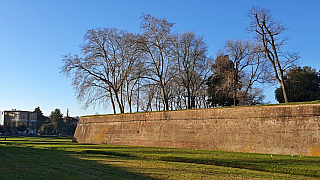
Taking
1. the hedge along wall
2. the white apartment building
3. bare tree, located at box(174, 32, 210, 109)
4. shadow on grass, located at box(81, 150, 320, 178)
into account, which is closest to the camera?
→ shadow on grass, located at box(81, 150, 320, 178)

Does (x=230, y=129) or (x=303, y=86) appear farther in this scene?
(x=303, y=86)

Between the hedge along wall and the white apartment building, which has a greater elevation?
the white apartment building

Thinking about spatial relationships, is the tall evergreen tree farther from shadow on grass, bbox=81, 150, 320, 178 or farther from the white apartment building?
the white apartment building

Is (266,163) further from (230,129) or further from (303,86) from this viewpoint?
(303,86)

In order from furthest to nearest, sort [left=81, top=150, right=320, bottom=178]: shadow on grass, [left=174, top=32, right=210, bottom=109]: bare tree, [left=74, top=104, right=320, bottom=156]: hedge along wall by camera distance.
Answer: [left=174, top=32, right=210, bottom=109]: bare tree, [left=74, top=104, right=320, bottom=156]: hedge along wall, [left=81, top=150, right=320, bottom=178]: shadow on grass

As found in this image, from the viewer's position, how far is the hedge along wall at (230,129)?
18578mm

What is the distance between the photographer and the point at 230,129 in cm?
2242

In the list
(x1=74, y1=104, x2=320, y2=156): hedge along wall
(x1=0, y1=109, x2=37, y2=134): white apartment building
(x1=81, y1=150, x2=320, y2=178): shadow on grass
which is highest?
(x1=0, y1=109, x2=37, y2=134): white apartment building

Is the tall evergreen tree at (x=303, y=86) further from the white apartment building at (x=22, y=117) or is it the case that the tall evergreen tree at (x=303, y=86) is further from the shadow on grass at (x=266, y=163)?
the white apartment building at (x=22, y=117)

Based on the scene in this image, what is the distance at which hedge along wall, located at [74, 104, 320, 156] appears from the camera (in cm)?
1858

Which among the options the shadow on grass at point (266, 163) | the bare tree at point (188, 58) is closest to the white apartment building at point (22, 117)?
the bare tree at point (188, 58)

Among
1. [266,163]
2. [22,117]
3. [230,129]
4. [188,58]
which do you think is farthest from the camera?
[22,117]

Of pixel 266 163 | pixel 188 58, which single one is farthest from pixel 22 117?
pixel 266 163

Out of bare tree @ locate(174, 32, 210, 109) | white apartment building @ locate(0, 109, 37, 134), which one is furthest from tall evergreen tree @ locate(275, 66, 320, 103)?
white apartment building @ locate(0, 109, 37, 134)
